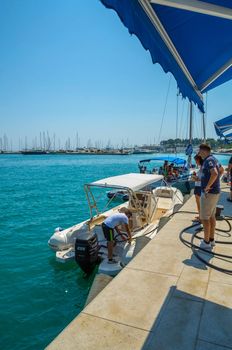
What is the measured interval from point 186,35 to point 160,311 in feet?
11.1

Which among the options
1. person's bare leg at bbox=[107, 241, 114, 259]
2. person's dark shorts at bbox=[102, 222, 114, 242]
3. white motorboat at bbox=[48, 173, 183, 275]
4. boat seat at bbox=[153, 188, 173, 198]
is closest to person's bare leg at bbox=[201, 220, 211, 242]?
white motorboat at bbox=[48, 173, 183, 275]

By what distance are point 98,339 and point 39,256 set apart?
746 cm

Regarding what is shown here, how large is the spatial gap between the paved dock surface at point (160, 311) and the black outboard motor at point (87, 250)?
2.37m

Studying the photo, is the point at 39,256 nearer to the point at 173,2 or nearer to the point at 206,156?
the point at 206,156

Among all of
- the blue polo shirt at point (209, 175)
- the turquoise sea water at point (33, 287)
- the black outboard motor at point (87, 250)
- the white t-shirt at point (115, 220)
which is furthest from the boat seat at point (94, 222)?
the blue polo shirt at point (209, 175)

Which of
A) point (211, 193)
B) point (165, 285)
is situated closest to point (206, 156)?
point (211, 193)

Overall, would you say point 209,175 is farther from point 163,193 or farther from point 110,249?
point 163,193

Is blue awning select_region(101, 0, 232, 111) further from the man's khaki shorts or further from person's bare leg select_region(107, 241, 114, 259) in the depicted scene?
person's bare leg select_region(107, 241, 114, 259)

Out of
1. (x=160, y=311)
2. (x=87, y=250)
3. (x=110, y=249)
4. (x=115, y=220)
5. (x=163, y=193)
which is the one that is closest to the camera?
(x=160, y=311)

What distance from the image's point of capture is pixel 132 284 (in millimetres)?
3834

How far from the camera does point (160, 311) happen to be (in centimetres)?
319

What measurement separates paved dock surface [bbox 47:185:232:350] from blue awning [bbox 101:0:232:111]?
9.51 feet

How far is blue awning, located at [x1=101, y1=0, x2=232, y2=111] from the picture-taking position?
2225 mm

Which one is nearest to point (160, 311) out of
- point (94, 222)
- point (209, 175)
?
point (209, 175)
